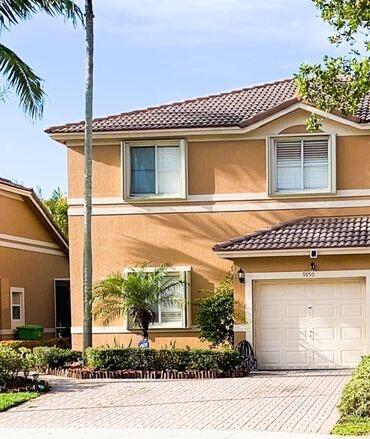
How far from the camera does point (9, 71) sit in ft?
74.2

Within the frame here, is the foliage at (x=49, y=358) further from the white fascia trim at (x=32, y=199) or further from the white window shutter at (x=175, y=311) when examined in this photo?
the white fascia trim at (x=32, y=199)

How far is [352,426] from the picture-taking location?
13.8 metres

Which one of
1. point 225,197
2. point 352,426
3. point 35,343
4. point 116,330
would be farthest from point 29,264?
point 352,426

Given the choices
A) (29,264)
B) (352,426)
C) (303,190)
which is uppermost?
(303,190)

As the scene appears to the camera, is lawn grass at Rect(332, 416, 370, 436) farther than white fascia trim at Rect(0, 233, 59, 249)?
No

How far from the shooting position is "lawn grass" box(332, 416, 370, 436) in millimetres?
13414

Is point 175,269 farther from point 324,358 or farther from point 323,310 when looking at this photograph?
point 324,358

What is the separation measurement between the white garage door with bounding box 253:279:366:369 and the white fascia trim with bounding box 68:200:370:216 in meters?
2.59

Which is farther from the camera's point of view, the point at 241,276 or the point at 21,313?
the point at 21,313

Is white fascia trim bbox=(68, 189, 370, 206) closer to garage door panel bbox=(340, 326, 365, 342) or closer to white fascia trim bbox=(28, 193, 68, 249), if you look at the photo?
garage door panel bbox=(340, 326, 365, 342)

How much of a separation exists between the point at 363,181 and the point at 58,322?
14.7 meters

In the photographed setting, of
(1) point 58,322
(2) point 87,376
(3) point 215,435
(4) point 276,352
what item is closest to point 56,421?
(3) point 215,435

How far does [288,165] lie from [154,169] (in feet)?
12.5

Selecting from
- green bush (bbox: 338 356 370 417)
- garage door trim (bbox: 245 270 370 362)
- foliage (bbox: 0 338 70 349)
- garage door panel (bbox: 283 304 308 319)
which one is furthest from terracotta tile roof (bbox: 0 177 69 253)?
green bush (bbox: 338 356 370 417)
